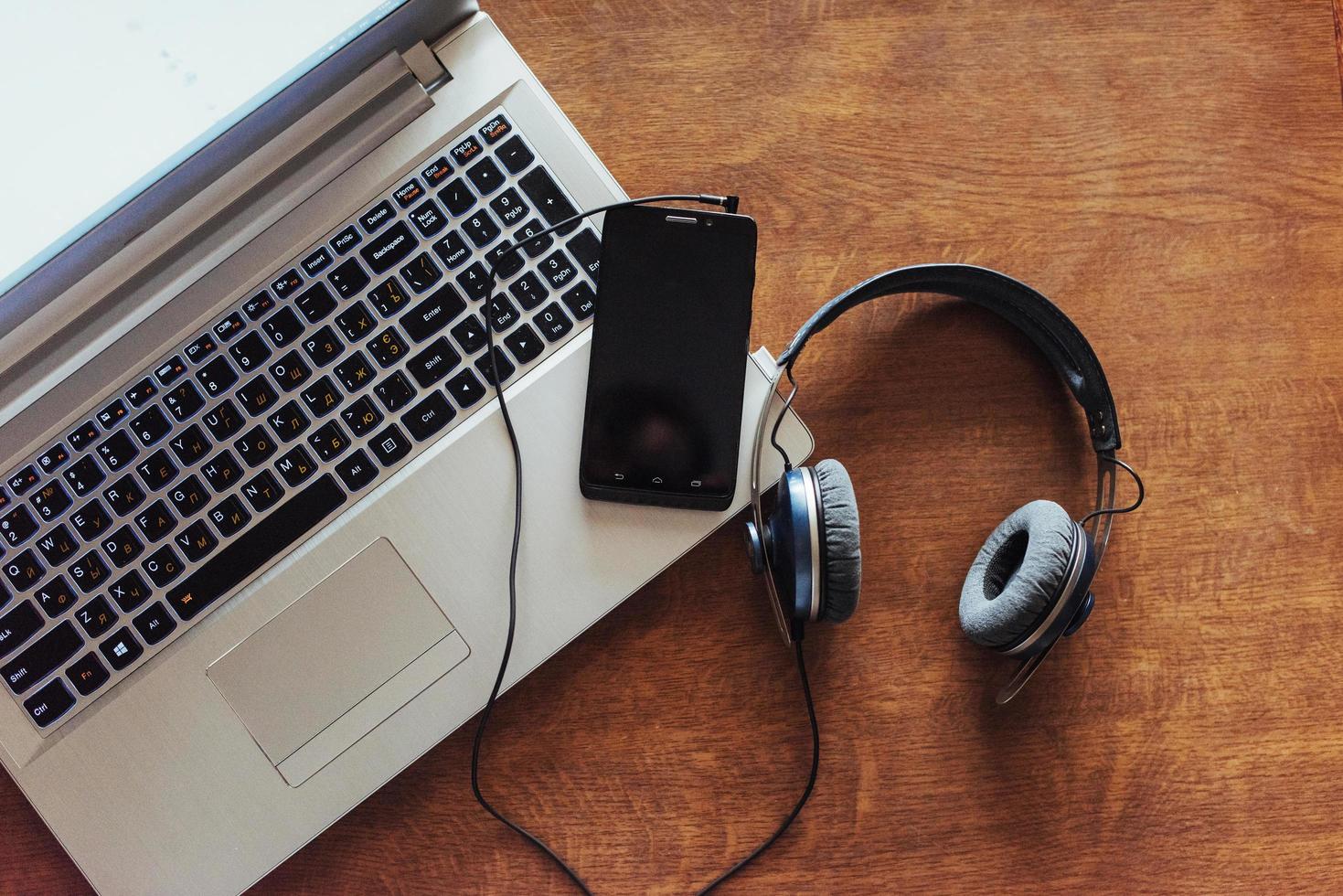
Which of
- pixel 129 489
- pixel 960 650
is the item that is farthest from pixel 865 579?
pixel 129 489

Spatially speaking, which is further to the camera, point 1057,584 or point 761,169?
point 761,169

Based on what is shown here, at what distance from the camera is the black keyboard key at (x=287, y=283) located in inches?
22.8

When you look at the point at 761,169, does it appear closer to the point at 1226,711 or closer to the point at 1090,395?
the point at 1090,395

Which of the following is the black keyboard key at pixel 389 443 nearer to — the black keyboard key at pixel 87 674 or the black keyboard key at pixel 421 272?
the black keyboard key at pixel 421 272

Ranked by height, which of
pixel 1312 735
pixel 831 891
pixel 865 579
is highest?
pixel 865 579

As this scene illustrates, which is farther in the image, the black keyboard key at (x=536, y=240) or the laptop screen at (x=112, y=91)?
the black keyboard key at (x=536, y=240)

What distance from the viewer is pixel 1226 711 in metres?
0.64

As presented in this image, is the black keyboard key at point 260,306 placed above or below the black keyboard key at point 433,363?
above

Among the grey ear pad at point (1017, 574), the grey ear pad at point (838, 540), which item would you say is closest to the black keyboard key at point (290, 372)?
the grey ear pad at point (838, 540)

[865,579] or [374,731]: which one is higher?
[374,731]

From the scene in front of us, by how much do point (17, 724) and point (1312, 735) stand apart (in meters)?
0.87

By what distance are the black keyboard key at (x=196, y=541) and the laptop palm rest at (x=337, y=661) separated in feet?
0.20

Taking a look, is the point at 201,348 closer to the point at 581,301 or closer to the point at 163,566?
the point at 163,566

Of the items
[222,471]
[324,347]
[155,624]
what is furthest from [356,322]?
[155,624]
